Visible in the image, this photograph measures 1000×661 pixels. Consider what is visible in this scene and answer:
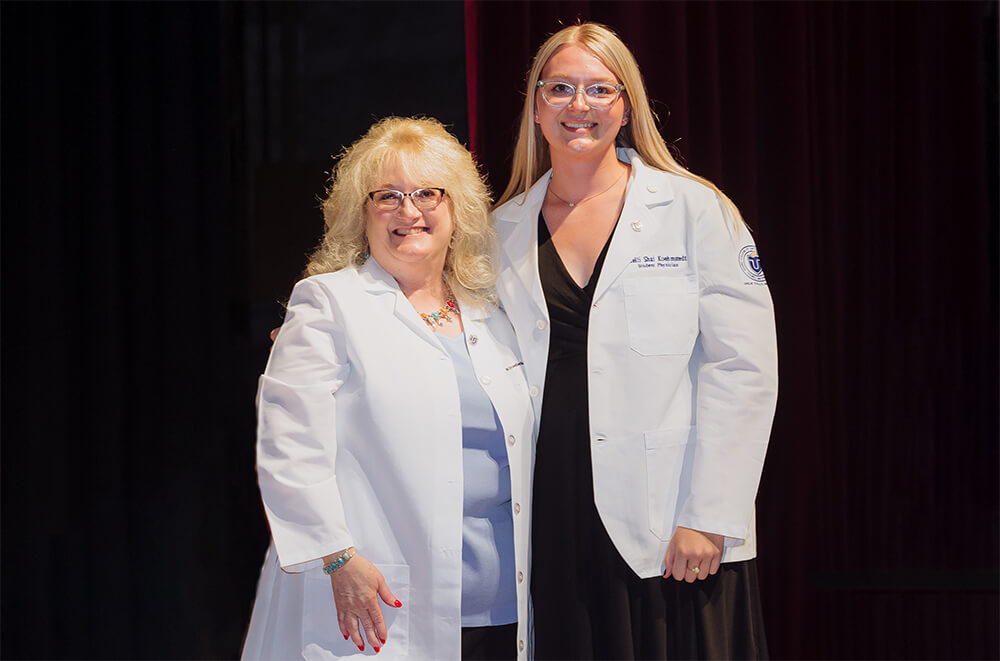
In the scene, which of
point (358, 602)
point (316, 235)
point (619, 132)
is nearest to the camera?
point (358, 602)

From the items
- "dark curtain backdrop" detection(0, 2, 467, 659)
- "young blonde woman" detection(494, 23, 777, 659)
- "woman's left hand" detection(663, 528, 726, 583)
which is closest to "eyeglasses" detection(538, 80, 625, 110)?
"young blonde woman" detection(494, 23, 777, 659)

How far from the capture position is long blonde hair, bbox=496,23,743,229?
5.64 ft

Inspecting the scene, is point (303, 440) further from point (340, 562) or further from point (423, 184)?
point (423, 184)

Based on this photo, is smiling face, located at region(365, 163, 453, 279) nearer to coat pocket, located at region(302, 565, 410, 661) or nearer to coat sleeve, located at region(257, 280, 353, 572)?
coat sleeve, located at region(257, 280, 353, 572)

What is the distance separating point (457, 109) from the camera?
3.00 m

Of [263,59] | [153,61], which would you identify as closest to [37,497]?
[153,61]

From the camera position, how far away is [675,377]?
64.0 inches

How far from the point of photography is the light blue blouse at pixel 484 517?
1553 mm

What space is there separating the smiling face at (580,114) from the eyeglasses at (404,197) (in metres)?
0.27

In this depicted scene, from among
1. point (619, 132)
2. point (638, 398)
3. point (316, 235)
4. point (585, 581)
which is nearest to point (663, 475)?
point (638, 398)

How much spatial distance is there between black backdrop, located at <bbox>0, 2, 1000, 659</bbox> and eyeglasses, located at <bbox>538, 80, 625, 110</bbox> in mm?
577

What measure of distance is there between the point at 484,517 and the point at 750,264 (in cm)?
69

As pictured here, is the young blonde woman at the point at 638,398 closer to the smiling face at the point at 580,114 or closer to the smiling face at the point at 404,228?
the smiling face at the point at 580,114

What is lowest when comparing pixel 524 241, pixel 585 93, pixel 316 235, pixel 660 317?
pixel 660 317
